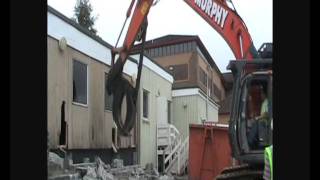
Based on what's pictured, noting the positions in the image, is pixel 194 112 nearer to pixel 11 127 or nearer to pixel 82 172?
pixel 82 172

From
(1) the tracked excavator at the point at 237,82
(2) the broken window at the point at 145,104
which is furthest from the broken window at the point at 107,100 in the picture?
(2) the broken window at the point at 145,104

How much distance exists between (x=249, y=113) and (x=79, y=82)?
679 centimetres

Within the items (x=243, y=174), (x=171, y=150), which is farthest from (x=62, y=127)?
(x=171, y=150)

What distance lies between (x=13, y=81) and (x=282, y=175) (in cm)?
59

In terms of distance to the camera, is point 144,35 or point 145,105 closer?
point 144,35

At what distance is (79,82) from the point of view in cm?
1338

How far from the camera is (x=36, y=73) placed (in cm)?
118

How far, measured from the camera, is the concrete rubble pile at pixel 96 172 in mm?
10461

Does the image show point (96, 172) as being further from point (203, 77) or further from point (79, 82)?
point (203, 77)

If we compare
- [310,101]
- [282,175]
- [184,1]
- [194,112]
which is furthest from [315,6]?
[194,112]

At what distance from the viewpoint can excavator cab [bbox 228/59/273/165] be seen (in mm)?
7238

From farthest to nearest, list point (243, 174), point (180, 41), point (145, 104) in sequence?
point (180, 41)
point (145, 104)
point (243, 174)

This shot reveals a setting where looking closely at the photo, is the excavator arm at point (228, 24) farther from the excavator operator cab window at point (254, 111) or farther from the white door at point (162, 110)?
the white door at point (162, 110)

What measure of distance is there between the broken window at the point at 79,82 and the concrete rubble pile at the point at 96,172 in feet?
5.43
